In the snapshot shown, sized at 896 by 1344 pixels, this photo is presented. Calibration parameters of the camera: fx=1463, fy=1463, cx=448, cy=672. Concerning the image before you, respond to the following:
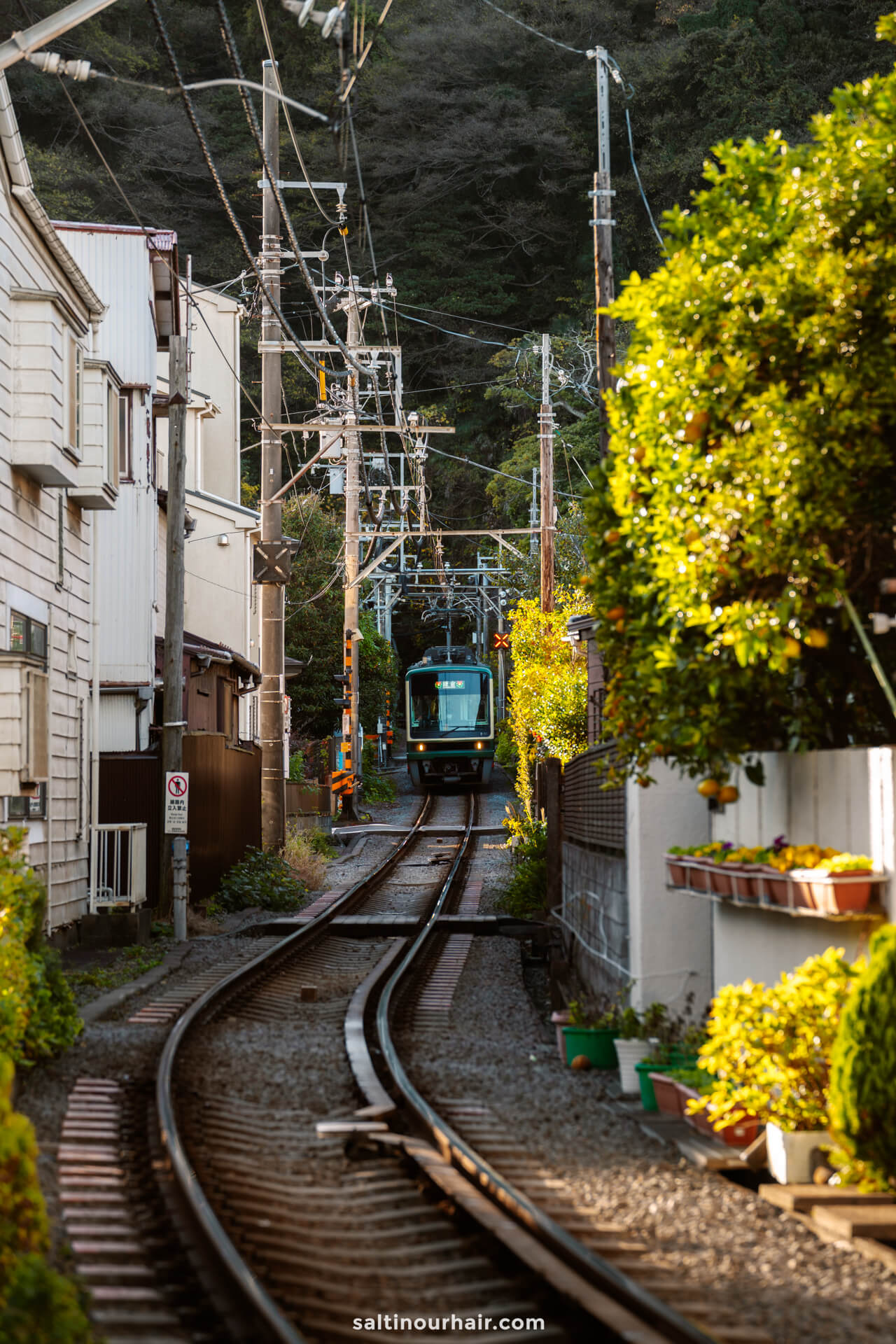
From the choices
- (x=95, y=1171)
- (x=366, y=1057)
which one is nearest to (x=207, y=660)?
(x=366, y=1057)

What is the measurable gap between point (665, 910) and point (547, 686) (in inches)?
534

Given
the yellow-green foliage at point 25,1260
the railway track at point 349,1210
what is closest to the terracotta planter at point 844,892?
the railway track at point 349,1210

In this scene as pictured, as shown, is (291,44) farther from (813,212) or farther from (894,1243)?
(894,1243)

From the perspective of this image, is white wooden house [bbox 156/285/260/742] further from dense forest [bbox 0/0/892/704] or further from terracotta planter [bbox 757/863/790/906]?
terracotta planter [bbox 757/863/790/906]

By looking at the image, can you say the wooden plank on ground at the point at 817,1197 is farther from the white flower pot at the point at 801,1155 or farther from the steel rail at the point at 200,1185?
the steel rail at the point at 200,1185

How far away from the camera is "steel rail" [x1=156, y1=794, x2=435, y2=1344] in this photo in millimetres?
4535

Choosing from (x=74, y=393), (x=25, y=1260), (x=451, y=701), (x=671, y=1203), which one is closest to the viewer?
(x=25, y=1260)

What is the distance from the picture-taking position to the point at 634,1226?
578cm

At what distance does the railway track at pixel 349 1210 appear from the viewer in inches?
183

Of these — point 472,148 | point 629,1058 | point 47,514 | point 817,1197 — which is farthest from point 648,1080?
point 472,148

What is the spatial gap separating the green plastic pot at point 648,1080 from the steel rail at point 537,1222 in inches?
47.8

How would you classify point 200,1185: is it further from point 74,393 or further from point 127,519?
point 127,519

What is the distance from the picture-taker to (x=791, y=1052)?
630 centimetres

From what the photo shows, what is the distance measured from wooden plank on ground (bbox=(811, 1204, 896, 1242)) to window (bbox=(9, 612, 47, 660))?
28.9 feet
